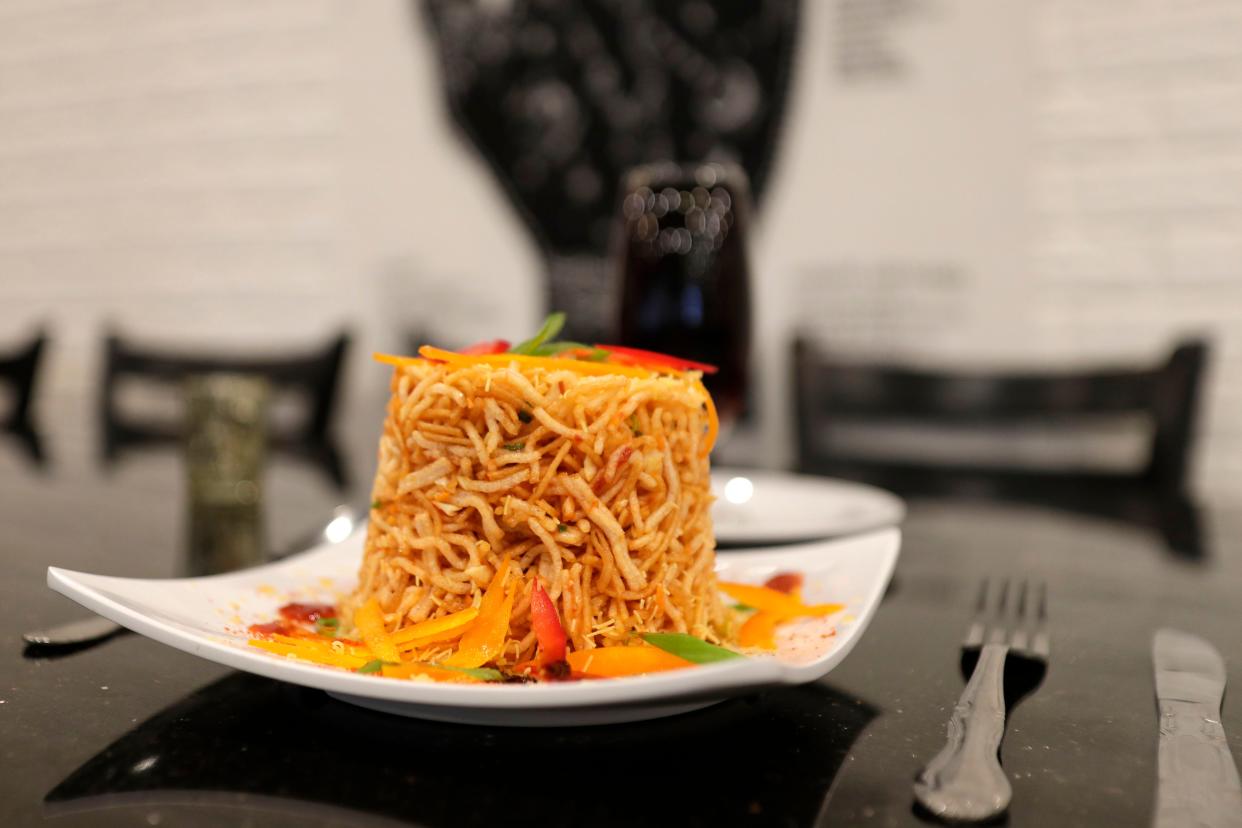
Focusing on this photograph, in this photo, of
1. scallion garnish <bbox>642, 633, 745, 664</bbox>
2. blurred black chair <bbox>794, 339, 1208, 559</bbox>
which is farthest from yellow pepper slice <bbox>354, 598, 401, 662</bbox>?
blurred black chair <bbox>794, 339, 1208, 559</bbox>

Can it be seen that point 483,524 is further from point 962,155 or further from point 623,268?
point 962,155

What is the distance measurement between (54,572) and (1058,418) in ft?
5.96

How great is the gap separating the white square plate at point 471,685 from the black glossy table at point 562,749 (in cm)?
2

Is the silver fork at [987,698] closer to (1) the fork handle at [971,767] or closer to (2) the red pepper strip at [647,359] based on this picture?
(1) the fork handle at [971,767]

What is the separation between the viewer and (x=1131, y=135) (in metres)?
2.34

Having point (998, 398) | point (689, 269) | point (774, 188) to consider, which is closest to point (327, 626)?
point (689, 269)

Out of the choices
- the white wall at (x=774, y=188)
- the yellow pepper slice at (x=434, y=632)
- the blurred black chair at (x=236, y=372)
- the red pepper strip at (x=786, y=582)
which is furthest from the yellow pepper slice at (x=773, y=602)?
the white wall at (x=774, y=188)

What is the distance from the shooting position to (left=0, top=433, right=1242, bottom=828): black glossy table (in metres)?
0.42

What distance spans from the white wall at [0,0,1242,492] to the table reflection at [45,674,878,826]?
144cm

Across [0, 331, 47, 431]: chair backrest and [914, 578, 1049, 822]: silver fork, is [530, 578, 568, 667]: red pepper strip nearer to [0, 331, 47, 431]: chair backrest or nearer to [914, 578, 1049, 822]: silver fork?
[914, 578, 1049, 822]: silver fork

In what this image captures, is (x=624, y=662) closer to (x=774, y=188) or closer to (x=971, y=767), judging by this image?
(x=971, y=767)

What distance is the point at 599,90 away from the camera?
2.81 m

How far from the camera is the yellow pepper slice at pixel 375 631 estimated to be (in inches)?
22.0

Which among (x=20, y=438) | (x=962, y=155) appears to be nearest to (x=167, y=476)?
(x=20, y=438)
